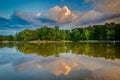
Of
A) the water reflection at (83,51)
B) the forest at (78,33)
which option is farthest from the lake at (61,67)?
the forest at (78,33)

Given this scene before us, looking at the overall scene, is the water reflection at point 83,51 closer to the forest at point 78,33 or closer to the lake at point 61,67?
the lake at point 61,67

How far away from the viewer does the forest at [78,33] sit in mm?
77000

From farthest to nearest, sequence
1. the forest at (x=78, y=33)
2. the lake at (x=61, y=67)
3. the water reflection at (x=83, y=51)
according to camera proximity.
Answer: the forest at (x=78, y=33)
the water reflection at (x=83, y=51)
the lake at (x=61, y=67)

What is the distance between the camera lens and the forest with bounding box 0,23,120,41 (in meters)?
77.0

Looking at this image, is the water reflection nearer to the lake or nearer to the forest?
the lake

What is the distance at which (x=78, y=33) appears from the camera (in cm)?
9294

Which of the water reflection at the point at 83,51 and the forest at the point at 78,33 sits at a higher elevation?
the forest at the point at 78,33

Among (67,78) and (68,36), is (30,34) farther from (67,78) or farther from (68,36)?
(67,78)

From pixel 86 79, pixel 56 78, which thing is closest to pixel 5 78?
pixel 56 78

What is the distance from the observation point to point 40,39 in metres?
96.2

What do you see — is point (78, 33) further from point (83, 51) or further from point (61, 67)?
point (61, 67)

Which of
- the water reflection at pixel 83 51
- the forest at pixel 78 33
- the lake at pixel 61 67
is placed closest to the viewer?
the lake at pixel 61 67

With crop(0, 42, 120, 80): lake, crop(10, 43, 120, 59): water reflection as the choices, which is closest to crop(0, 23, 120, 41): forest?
crop(10, 43, 120, 59): water reflection

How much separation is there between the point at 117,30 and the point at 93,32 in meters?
13.7
